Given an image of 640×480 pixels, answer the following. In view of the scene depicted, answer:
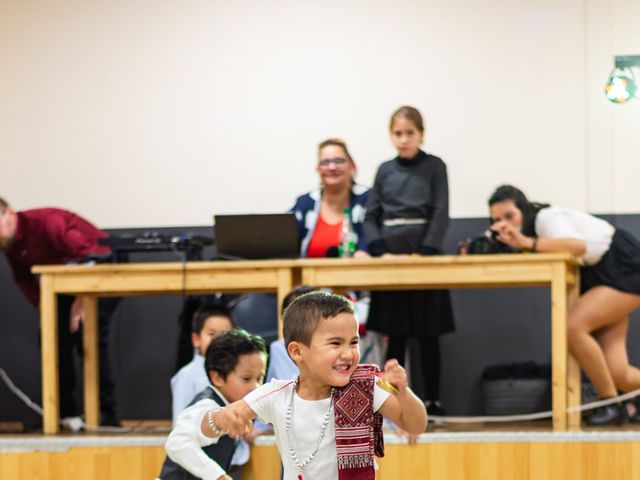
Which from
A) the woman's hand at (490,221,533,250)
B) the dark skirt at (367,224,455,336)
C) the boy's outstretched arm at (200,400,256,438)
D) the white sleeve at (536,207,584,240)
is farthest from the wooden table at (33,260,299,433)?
the boy's outstretched arm at (200,400,256,438)

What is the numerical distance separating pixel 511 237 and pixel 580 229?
16.4 inches

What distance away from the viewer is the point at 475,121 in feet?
19.6

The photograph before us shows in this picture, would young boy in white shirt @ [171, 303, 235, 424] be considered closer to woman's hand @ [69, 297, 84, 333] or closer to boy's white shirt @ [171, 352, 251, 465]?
Result: boy's white shirt @ [171, 352, 251, 465]

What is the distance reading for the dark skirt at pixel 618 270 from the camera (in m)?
4.73

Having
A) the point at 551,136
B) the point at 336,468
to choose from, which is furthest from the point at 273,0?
the point at 336,468

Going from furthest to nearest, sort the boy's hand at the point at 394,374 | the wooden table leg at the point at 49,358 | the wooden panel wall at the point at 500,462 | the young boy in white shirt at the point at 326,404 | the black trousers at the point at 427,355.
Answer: the black trousers at the point at 427,355 < the wooden table leg at the point at 49,358 < the wooden panel wall at the point at 500,462 < the young boy in white shirt at the point at 326,404 < the boy's hand at the point at 394,374

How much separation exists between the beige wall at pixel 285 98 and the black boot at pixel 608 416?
1.62m

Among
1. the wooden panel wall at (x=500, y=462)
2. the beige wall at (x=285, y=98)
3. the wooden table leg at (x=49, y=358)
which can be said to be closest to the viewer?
the wooden panel wall at (x=500, y=462)

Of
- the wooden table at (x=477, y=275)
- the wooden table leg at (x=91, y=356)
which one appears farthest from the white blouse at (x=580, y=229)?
the wooden table leg at (x=91, y=356)

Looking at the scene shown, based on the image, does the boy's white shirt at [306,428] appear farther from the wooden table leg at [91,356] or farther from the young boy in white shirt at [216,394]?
the wooden table leg at [91,356]

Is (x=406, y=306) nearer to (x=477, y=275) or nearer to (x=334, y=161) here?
(x=477, y=275)

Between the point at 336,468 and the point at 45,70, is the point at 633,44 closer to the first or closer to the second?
the point at 45,70

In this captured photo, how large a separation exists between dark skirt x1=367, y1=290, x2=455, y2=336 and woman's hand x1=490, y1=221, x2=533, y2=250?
0.47 m

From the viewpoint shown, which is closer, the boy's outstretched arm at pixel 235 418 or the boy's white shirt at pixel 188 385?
the boy's outstretched arm at pixel 235 418
